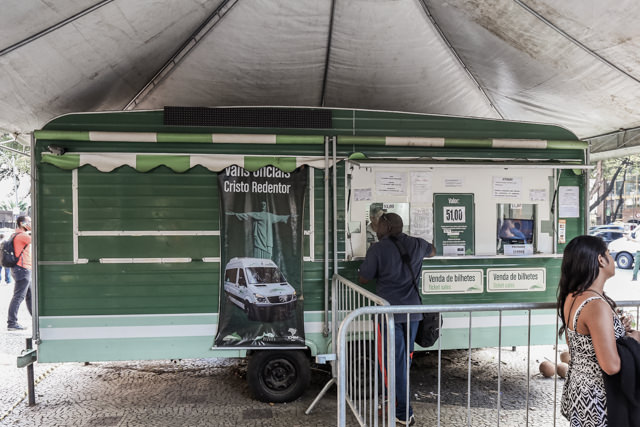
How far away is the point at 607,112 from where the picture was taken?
5.70 m

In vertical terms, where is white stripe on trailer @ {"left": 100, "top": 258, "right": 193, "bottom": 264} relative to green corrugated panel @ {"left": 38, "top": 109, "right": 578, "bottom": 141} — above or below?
below

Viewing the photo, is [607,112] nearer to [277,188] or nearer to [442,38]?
[442,38]

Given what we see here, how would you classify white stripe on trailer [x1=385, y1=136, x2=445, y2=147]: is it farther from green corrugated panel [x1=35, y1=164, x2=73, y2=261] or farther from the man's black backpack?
the man's black backpack

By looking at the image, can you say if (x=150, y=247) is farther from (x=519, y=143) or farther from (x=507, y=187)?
(x=519, y=143)

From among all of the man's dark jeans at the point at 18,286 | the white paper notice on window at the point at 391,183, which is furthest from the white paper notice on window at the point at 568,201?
the man's dark jeans at the point at 18,286

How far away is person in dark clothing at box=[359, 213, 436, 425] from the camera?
12.7ft

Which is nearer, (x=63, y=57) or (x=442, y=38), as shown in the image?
(x=63, y=57)

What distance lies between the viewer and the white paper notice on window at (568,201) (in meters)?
4.87

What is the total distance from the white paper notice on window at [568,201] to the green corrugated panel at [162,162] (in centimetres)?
398

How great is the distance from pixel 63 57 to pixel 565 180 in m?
5.23

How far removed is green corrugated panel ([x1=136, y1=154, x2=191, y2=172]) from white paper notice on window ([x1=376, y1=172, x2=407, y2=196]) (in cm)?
194

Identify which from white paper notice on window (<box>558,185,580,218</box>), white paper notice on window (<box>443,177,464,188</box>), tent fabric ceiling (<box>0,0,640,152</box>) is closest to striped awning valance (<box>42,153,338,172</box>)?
tent fabric ceiling (<box>0,0,640,152</box>)

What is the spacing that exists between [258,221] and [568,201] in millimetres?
3381

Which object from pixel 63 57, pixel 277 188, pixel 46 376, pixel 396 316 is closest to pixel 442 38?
pixel 277 188
